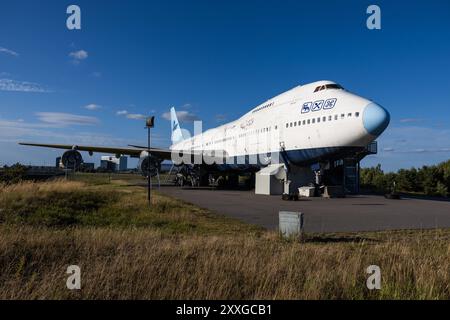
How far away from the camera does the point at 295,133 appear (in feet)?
80.0

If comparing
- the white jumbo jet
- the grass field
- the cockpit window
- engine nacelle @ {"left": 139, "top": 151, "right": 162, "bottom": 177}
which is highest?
the cockpit window

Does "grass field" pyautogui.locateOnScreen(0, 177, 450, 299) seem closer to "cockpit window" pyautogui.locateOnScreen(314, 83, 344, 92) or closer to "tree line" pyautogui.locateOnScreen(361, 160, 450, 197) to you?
"cockpit window" pyautogui.locateOnScreen(314, 83, 344, 92)

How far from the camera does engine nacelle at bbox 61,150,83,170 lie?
29.2 metres

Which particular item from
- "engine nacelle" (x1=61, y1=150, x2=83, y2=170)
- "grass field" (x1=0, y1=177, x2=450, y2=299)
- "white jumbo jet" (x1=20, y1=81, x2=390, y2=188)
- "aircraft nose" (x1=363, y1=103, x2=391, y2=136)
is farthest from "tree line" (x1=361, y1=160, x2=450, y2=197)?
"grass field" (x1=0, y1=177, x2=450, y2=299)

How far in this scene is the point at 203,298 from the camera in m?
4.73

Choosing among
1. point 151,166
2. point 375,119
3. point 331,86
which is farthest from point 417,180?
point 151,166

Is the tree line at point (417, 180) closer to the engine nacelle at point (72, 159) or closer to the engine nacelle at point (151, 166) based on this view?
the engine nacelle at point (151, 166)

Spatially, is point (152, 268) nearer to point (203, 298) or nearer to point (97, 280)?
point (97, 280)

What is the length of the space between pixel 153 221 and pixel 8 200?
21.6ft

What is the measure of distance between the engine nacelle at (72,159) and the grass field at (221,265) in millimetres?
21162

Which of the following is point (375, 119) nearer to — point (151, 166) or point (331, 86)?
point (331, 86)

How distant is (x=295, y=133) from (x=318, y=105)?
2398 mm

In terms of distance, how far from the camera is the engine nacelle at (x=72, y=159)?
95.7 ft

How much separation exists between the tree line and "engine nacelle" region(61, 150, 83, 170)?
2783 centimetres
